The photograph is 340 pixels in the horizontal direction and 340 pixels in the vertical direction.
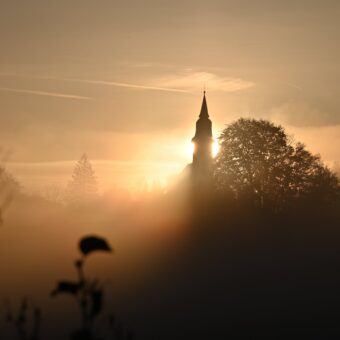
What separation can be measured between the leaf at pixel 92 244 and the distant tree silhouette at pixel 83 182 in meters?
117

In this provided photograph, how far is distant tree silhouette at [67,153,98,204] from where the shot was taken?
409ft

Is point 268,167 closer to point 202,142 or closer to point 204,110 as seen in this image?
point 202,142

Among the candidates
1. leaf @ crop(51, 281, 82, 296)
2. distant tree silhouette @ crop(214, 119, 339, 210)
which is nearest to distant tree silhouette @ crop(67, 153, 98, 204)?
distant tree silhouette @ crop(214, 119, 339, 210)

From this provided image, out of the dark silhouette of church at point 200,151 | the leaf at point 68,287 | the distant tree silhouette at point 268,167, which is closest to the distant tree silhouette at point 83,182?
the dark silhouette of church at point 200,151

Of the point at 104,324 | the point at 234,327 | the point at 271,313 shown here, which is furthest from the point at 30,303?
the point at 271,313

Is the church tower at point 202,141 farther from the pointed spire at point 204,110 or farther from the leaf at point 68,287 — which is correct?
the leaf at point 68,287

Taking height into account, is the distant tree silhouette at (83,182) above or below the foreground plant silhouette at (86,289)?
above

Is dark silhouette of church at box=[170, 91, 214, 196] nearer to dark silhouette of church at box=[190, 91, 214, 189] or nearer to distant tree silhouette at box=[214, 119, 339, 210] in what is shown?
dark silhouette of church at box=[190, 91, 214, 189]

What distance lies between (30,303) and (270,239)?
23.0 m

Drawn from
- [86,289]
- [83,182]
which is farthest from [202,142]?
[86,289]

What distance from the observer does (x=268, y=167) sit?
67.4 m

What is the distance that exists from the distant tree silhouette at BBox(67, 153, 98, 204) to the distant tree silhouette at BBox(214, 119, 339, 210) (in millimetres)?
58623

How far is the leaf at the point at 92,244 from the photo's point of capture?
6.75 metres

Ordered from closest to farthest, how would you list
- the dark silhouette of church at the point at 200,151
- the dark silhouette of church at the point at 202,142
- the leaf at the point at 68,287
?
the leaf at the point at 68,287, the dark silhouette of church at the point at 200,151, the dark silhouette of church at the point at 202,142
